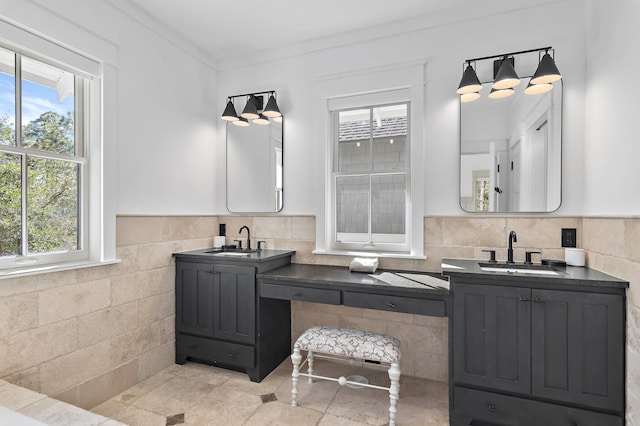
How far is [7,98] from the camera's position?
198cm

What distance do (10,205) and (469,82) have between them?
3.19 m

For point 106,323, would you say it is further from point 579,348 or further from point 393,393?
point 579,348

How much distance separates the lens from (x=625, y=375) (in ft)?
5.83

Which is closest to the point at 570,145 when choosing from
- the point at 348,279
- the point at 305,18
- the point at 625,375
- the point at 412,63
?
the point at 412,63

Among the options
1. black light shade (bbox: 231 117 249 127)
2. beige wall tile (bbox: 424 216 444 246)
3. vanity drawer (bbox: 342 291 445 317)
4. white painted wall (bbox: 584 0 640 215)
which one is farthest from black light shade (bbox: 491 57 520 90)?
black light shade (bbox: 231 117 249 127)

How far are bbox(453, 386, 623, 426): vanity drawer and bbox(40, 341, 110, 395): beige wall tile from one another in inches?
97.7

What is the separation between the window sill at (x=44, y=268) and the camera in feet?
6.21

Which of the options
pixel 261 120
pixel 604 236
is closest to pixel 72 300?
pixel 261 120

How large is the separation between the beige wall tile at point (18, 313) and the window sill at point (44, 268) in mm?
134

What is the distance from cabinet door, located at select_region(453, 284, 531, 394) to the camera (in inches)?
76.5

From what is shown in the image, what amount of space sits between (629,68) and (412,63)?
1432mm

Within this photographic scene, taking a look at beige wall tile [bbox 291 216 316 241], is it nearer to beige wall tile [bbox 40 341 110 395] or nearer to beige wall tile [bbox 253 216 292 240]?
beige wall tile [bbox 253 216 292 240]

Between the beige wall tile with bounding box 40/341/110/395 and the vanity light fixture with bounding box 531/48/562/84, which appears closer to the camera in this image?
the beige wall tile with bounding box 40/341/110/395

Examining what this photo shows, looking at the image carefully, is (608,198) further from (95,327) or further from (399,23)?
(95,327)
